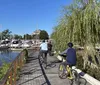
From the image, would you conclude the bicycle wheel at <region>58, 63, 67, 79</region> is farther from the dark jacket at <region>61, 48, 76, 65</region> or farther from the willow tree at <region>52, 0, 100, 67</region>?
the willow tree at <region>52, 0, 100, 67</region>

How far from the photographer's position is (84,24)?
15.3 metres

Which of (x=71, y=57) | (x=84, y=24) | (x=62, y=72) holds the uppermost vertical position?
(x=84, y=24)

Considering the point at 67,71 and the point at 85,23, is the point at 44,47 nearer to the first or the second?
the point at 85,23

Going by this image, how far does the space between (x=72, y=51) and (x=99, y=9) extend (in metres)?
4.86

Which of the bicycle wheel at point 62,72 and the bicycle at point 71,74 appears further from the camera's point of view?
the bicycle wheel at point 62,72

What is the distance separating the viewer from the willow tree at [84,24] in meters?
15.2

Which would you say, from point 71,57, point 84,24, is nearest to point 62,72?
point 71,57

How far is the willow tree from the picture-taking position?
600 inches

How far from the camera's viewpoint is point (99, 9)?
1523 centimetres

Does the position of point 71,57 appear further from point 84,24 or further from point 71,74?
point 84,24

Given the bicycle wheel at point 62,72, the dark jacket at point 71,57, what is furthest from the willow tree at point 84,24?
the dark jacket at point 71,57

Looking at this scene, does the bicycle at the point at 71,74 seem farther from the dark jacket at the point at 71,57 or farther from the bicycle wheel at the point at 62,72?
the dark jacket at the point at 71,57

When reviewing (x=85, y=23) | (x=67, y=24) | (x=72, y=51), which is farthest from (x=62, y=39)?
(x=72, y=51)

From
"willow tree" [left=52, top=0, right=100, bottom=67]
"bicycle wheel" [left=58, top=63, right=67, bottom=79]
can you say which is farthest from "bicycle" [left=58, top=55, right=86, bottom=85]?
"willow tree" [left=52, top=0, right=100, bottom=67]
